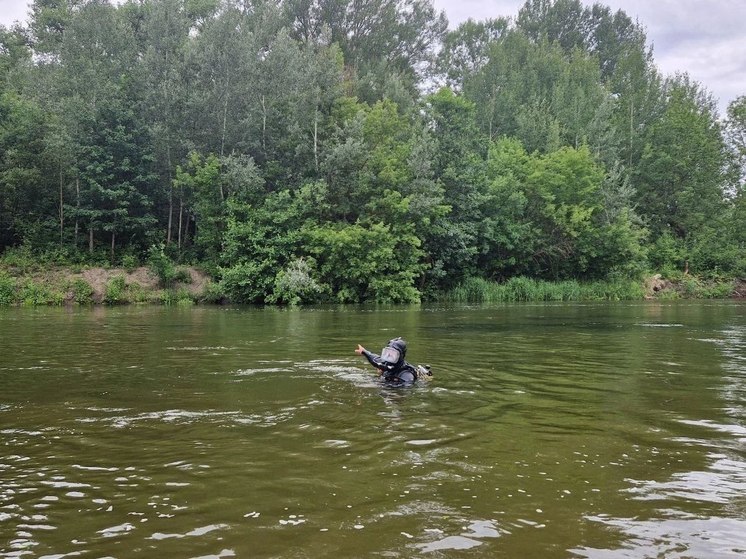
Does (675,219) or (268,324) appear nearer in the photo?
(268,324)

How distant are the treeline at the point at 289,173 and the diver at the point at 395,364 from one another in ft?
82.3

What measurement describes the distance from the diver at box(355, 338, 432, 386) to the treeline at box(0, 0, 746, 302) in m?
25.1

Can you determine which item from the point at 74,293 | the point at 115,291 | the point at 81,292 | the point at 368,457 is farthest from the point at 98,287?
the point at 368,457

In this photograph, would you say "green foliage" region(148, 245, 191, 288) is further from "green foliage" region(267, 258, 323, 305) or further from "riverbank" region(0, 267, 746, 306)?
"green foliage" region(267, 258, 323, 305)

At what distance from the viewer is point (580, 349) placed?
1441 cm

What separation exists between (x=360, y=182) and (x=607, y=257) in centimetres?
2139

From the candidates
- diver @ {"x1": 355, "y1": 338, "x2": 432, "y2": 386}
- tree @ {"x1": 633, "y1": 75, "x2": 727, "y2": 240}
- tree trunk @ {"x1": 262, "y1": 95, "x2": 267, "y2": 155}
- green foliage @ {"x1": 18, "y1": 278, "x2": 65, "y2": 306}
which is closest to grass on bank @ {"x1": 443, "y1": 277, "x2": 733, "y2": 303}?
tree @ {"x1": 633, "y1": 75, "x2": 727, "y2": 240}

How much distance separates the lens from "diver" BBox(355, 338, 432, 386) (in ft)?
31.0

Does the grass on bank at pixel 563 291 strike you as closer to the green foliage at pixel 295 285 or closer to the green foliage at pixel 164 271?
the green foliage at pixel 295 285

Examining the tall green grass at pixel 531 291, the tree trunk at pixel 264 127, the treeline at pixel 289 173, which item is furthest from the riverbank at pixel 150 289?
the tree trunk at pixel 264 127

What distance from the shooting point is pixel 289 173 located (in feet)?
132

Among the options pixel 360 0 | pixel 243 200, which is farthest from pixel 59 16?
pixel 243 200

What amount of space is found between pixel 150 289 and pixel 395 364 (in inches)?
1190

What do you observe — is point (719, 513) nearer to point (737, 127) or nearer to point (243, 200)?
point (243, 200)
